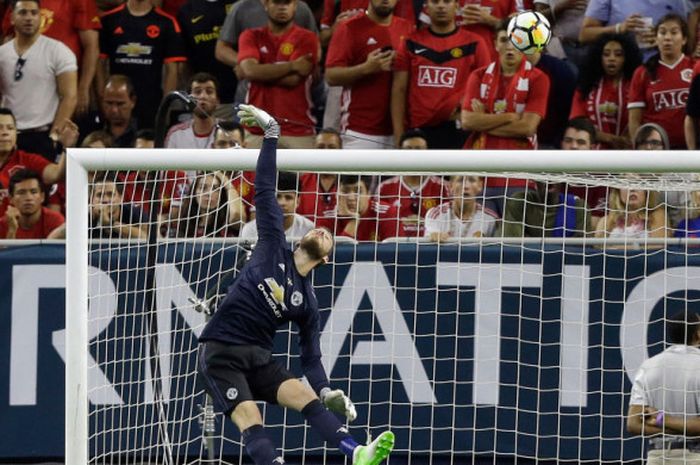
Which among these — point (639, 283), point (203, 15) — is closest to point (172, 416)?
point (639, 283)

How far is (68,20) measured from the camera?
12.7 m

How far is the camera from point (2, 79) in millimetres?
12484

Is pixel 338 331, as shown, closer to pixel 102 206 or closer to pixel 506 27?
pixel 102 206

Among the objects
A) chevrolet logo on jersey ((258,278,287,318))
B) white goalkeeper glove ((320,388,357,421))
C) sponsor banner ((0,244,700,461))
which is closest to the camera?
white goalkeeper glove ((320,388,357,421))

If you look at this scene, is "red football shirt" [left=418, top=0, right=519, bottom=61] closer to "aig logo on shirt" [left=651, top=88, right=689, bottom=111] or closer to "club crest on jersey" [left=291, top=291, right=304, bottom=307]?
"aig logo on shirt" [left=651, top=88, right=689, bottom=111]

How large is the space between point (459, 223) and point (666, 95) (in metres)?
2.36

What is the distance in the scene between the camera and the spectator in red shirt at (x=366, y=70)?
12.0 m

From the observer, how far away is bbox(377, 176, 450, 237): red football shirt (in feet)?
34.9

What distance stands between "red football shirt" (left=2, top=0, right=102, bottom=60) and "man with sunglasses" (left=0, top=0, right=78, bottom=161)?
17 cm

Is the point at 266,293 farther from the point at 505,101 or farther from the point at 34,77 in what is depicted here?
the point at 34,77

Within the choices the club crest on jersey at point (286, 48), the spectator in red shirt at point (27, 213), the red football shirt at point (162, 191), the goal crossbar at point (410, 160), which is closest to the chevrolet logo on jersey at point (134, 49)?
the club crest on jersey at point (286, 48)

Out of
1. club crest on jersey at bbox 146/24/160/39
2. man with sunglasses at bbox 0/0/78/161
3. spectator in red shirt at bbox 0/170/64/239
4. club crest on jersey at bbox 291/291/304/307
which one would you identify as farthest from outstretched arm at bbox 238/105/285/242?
club crest on jersey at bbox 146/24/160/39

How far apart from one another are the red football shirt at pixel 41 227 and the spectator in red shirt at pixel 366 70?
2.33 metres

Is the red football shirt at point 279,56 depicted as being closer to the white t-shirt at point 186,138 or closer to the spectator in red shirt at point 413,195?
the white t-shirt at point 186,138
